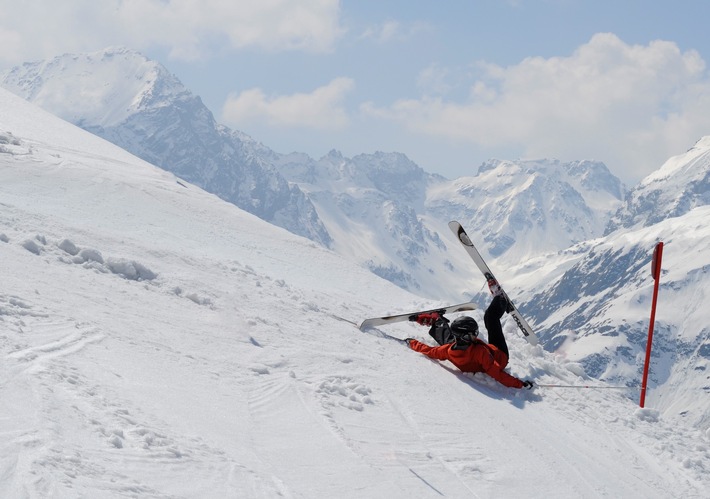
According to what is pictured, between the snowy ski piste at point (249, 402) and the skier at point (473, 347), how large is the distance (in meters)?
0.20

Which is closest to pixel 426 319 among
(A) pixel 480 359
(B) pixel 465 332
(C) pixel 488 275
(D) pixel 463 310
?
(D) pixel 463 310

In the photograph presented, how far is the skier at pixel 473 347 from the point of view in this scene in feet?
38.4

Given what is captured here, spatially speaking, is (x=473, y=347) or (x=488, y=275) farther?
(x=488, y=275)

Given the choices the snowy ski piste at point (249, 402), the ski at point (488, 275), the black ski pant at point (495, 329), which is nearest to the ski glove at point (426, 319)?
the snowy ski piste at point (249, 402)

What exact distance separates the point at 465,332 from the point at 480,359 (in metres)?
0.51

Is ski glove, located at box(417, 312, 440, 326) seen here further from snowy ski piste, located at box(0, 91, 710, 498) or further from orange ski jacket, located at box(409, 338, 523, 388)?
orange ski jacket, located at box(409, 338, 523, 388)

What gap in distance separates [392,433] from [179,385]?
2372 millimetres

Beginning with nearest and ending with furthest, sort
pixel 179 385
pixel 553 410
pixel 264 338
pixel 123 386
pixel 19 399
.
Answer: pixel 19 399 → pixel 123 386 → pixel 179 385 → pixel 264 338 → pixel 553 410

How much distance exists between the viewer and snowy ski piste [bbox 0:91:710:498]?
19.6ft

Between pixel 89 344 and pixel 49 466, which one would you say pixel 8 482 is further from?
pixel 89 344

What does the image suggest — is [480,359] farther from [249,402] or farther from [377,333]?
[249,402]

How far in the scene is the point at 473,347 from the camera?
11891mm

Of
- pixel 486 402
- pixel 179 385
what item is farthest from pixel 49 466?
pixel 486 402

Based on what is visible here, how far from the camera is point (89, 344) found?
320 inches
